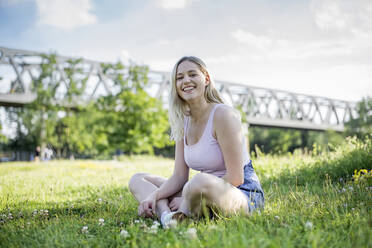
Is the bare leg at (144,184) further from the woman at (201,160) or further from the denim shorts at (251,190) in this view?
the denim shorts at (251,190)

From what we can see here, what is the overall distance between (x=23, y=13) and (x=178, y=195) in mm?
19022

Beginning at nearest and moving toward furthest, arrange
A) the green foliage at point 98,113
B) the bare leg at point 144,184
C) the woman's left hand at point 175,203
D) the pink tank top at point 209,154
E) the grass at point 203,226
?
the grass at point 203,226 < the pink tank top at point 209,154 < the woman's left hand at point 175,203 < the bare leg at point 144,184 < the green foliage at point 98,113

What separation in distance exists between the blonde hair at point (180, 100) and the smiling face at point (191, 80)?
59 millimetres

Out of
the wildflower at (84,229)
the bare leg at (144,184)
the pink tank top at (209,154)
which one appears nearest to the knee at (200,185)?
the pink tank top at (209,154)

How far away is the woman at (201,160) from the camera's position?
238 cm

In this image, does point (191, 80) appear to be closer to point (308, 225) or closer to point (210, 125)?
point (210, 125)

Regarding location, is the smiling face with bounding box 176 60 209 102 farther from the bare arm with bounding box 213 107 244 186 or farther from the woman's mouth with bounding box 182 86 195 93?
the bare arm with bounding box 213 107 244 186

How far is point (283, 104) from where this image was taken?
162 feet

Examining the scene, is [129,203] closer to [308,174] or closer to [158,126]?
[308,174]

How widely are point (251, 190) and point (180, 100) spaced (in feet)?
4.19

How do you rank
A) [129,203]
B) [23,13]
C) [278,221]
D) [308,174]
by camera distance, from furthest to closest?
[23,13] → [308,174] → [129,203] → [278,221]

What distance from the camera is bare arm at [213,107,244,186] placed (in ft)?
8.27

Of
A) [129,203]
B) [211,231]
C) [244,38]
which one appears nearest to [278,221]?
[211,231]

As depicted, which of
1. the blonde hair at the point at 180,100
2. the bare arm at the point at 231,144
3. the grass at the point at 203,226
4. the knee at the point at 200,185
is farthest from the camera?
the blonde hair at the point at 180,100
